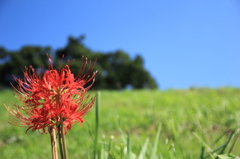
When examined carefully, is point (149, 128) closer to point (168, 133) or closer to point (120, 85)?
point (168, 133)

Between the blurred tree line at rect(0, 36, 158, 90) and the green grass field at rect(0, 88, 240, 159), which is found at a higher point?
the blurred tree line at rect(0, 36, 158, 90)

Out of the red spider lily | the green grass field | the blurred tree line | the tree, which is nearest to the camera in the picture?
the red spider lily

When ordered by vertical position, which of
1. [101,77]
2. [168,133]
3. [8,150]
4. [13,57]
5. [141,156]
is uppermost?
[13,57]

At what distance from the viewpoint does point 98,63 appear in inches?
1284

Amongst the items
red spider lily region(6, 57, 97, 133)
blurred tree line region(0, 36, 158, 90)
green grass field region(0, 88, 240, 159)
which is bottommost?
green grass field region(0, 88, 240, 159)

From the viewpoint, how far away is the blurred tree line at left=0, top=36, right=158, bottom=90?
27.2 meters

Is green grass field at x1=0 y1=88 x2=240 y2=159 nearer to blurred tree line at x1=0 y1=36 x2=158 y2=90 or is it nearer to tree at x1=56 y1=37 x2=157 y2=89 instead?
blurred tree line at x1=0 y1=36 x2=158 y2=90

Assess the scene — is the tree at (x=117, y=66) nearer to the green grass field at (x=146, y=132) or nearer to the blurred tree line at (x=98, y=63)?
the blurred tree line at (x=98, y=63)

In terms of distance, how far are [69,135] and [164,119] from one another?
226 cm

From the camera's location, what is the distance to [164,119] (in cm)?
588

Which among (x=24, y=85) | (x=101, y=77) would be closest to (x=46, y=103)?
(x=24, y=85)

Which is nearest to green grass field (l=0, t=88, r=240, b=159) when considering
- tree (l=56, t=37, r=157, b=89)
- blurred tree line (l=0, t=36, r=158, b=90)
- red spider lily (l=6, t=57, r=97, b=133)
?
red spider lily (l=6, t=57, r=97, b=133)

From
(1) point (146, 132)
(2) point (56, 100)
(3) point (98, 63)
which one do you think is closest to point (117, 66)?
(3) point (98, 63)

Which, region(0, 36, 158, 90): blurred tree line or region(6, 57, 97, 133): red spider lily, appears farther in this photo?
region(0, 36, 158, 90): blurred tree line
